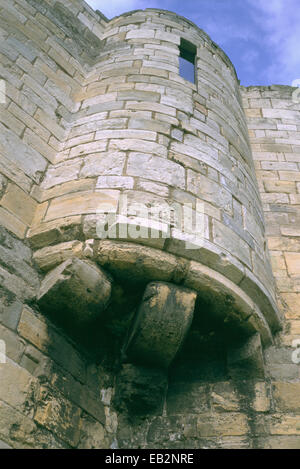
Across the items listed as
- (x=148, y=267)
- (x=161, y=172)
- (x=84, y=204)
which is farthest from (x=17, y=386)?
(x=161, y=172)

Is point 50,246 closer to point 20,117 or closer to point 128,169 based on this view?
point 128,169

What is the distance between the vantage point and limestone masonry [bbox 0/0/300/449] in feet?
8.45

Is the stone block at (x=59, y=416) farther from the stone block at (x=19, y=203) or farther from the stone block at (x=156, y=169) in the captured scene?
the stone block at (x=156, y=169)

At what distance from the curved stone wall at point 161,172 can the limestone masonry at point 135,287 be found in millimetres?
14

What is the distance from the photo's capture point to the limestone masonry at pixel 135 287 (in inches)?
101

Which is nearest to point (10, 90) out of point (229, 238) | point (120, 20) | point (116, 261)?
point (116, 261)

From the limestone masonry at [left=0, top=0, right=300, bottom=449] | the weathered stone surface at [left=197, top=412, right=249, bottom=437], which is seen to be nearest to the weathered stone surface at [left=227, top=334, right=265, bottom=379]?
the limestone masonry at [left=0, top=0, right=300, bottom=449]

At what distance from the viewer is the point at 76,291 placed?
2605mm

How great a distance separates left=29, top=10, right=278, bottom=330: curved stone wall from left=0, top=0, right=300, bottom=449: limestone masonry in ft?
0.05

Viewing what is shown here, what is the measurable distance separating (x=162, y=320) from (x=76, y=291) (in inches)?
21.3

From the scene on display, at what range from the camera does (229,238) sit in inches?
121

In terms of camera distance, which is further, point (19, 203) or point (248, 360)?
point (19, 203)

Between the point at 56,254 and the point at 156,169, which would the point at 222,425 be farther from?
the point at 156,169

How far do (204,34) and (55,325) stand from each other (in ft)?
15.7
